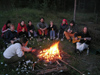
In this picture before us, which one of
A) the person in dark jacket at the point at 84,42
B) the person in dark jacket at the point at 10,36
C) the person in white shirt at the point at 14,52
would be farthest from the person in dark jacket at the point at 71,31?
the person in white shirt at the point at 14,52

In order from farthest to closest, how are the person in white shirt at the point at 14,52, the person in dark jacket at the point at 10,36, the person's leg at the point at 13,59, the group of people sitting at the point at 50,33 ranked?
the group of people sitting at the point at 50,33
the person in dark jacket at the point at 10,36
the person's leg at the point at 13,59
the person in white shirt at the point at 14,52

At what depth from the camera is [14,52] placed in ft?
12.3

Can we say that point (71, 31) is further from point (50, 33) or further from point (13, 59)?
point (13, 59)

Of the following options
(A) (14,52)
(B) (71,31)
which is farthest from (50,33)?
(A) (14,52)

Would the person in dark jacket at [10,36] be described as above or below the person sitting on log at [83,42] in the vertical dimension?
above

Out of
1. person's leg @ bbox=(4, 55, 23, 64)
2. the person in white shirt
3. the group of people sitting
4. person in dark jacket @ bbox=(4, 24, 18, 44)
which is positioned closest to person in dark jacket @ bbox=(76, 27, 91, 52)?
the group of people sitting

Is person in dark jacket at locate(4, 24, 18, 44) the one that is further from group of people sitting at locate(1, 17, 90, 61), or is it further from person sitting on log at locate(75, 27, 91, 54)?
person sitting on log at locate(75, 27, 91, 54)

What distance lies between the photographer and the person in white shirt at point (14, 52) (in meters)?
3.62

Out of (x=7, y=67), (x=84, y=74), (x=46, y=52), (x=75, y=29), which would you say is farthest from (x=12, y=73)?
(x=75, y=29)

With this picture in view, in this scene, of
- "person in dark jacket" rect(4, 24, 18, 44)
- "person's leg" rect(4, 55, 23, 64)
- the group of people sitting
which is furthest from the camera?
the group of people sitting

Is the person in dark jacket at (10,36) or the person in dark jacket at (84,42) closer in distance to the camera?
the person in dark jacket at (10,36)

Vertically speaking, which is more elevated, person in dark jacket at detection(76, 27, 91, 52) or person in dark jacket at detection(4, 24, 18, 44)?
person in dark jacket at detection(4, 24, 18, 44)

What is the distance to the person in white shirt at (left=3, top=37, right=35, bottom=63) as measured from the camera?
142 inches

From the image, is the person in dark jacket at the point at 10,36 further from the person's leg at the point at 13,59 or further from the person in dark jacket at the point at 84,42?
the person in dark jacket at the point at 84,42
